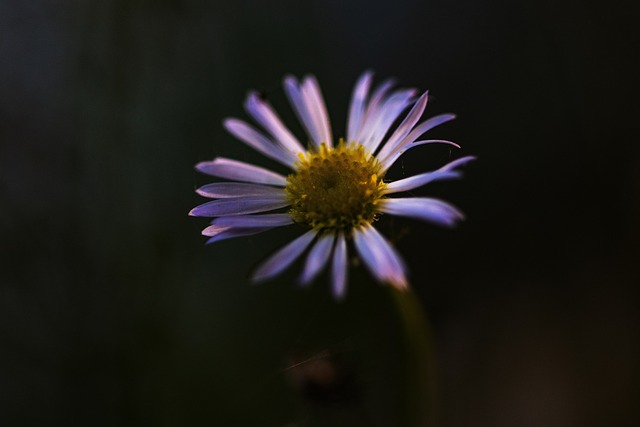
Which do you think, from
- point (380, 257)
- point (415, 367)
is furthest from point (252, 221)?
point (415, 367)

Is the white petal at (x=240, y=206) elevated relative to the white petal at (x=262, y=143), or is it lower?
lower

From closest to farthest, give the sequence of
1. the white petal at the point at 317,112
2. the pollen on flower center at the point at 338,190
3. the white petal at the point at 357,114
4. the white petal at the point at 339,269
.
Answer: the white petal at the point at 339,269
the pollen on flower center at the point at 338,190
the white petal at the point at 357,114
the white petal at the point at 317,112

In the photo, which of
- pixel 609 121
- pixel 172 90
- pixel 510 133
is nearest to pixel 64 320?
pixel 172 90

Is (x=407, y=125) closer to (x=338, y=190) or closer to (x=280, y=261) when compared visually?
(x=338, y=190)

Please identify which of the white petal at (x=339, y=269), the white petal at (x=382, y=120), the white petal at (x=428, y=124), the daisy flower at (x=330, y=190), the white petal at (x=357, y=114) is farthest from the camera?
the white petal at (x=357, y=114)

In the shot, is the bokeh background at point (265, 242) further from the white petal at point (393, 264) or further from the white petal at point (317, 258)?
the white petal at point (393, 264)

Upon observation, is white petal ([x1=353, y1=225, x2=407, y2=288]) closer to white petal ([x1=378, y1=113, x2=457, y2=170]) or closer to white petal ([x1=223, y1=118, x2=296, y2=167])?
white petal ([x1=378, y1=113, x2=457, y2=170])

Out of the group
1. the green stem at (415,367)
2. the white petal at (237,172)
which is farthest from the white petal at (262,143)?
the green stem at (415,367)

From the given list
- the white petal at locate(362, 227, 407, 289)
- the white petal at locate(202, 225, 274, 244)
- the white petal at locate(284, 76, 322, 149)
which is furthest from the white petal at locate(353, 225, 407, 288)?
the white petal at locate(284, 76, 322, 149)
